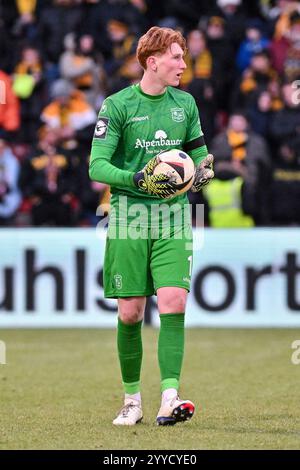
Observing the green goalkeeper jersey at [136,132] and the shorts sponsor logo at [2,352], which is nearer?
the green goalkeeper jersey at [136,132]

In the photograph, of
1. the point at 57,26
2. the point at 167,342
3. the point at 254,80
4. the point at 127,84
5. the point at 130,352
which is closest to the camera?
the point at 167,342

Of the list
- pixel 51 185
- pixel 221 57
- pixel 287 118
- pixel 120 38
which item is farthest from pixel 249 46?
pixel 51 185

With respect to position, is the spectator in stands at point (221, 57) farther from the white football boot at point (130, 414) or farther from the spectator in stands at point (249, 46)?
the white football boot at point (130, 414)

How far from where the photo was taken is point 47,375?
1053cm

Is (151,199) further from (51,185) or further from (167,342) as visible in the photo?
(51,185)

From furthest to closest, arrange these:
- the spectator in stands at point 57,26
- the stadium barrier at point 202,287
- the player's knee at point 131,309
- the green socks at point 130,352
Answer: the spectator in stands at point 57,26 → the stadium barrier at point 202,287 → the green socks at point 130,352 → the player's knee at point 131,309

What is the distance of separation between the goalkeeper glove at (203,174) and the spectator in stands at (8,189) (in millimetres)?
8711

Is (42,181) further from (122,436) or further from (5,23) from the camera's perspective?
(122,436)

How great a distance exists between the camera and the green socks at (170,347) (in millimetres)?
7383

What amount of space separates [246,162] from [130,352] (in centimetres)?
782

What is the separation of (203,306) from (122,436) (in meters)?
7.37

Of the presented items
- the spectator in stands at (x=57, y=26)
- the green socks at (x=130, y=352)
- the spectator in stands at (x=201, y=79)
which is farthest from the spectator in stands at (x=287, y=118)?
the green socks at (x=130, y=352)

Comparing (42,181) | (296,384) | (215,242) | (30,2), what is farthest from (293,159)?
(296,384)

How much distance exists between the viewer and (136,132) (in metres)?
7.43
